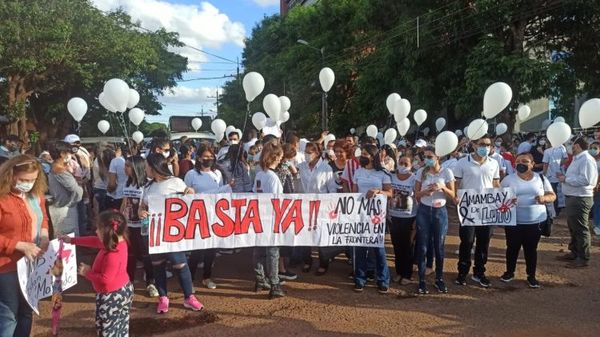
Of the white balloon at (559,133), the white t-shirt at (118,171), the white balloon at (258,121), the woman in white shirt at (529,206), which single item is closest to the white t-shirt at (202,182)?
the white t-shirt at (118,171)

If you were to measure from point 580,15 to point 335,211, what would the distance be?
56.8 ft

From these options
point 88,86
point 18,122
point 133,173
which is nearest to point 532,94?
point 133,173

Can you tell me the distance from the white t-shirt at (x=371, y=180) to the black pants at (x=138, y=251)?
2.56m

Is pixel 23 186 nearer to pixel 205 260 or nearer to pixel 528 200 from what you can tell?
pixel 205 260

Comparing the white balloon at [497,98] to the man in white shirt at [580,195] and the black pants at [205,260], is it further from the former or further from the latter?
the black pants at [205,260]

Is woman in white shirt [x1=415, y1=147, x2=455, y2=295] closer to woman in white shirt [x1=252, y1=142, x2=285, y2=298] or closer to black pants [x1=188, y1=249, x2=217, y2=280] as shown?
woman in white shirt [x1=252, y1=142, x2=285, y2=298]

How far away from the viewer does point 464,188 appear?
6180mm

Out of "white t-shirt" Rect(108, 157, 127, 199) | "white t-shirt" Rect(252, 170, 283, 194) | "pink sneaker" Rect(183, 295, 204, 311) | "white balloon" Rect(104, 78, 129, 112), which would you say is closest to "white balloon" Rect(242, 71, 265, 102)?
"white balloon" Rect(104, 78, 129, 112)

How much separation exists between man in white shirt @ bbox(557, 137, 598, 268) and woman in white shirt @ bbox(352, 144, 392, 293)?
114 inches

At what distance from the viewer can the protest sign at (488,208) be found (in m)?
6.00

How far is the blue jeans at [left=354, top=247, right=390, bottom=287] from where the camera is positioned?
589 centimetres

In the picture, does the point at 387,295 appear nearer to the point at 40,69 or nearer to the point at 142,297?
the point at 142,297

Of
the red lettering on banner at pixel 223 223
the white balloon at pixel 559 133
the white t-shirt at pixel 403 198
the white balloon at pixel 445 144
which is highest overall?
the white balloon at pixel 559 133

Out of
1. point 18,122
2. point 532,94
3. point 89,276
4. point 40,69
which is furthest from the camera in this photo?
point 18,122
